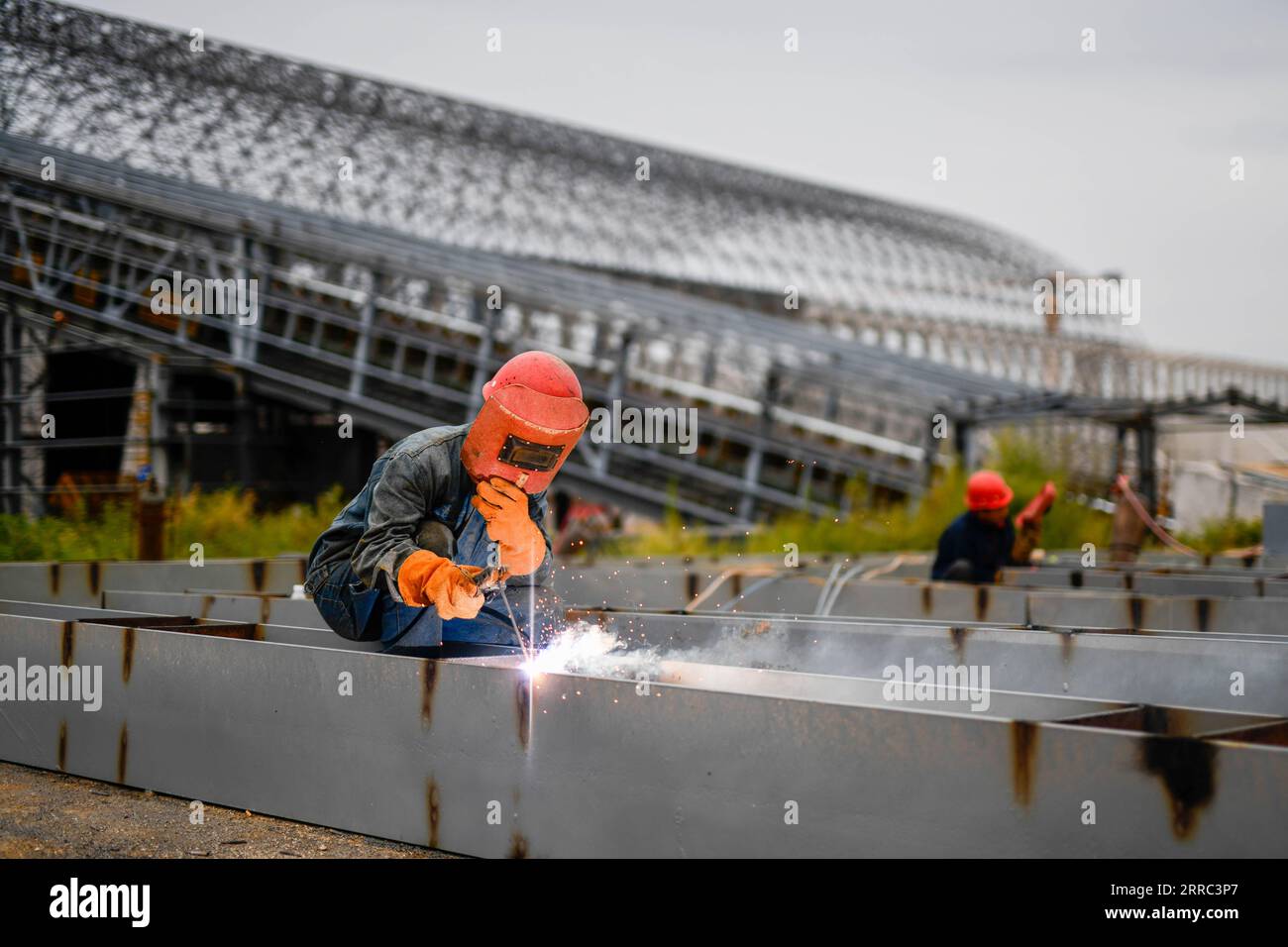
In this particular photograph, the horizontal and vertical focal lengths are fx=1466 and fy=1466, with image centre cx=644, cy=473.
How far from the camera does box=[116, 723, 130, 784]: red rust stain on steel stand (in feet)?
20.0

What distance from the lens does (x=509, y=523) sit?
219 inches

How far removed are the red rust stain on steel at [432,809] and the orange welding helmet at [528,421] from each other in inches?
45.4

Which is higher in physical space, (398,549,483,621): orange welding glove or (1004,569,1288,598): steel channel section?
(398,549,483,621): orange welding glove

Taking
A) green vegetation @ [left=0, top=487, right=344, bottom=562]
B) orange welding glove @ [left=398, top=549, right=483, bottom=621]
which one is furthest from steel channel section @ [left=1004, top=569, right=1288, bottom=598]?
green vegetation @ [left=0, top=487, right=344, bottom=562]

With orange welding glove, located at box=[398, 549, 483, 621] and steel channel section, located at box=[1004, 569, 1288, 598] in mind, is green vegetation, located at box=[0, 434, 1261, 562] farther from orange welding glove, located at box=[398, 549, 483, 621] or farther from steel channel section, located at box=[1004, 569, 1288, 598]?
orange welding glove, located at box=[398, 549, 483, 621]

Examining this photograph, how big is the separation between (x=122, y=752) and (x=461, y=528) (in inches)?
69.4

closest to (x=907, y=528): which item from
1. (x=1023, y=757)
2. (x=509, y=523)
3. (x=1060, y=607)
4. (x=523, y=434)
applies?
(x=1060, y=607)

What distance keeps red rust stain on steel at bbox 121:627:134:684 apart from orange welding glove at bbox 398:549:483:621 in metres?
1.53

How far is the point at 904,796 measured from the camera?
4098mm

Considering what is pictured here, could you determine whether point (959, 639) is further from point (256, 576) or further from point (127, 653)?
point (256, 576)

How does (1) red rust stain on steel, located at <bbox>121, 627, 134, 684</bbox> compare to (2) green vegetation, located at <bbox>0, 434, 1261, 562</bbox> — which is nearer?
(1) red rust stain on steel, located at <bbox>121, 627, 134, 684</bbox>

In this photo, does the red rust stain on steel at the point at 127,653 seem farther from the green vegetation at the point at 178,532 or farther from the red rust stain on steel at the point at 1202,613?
the green vegetation at the point at 178,532
